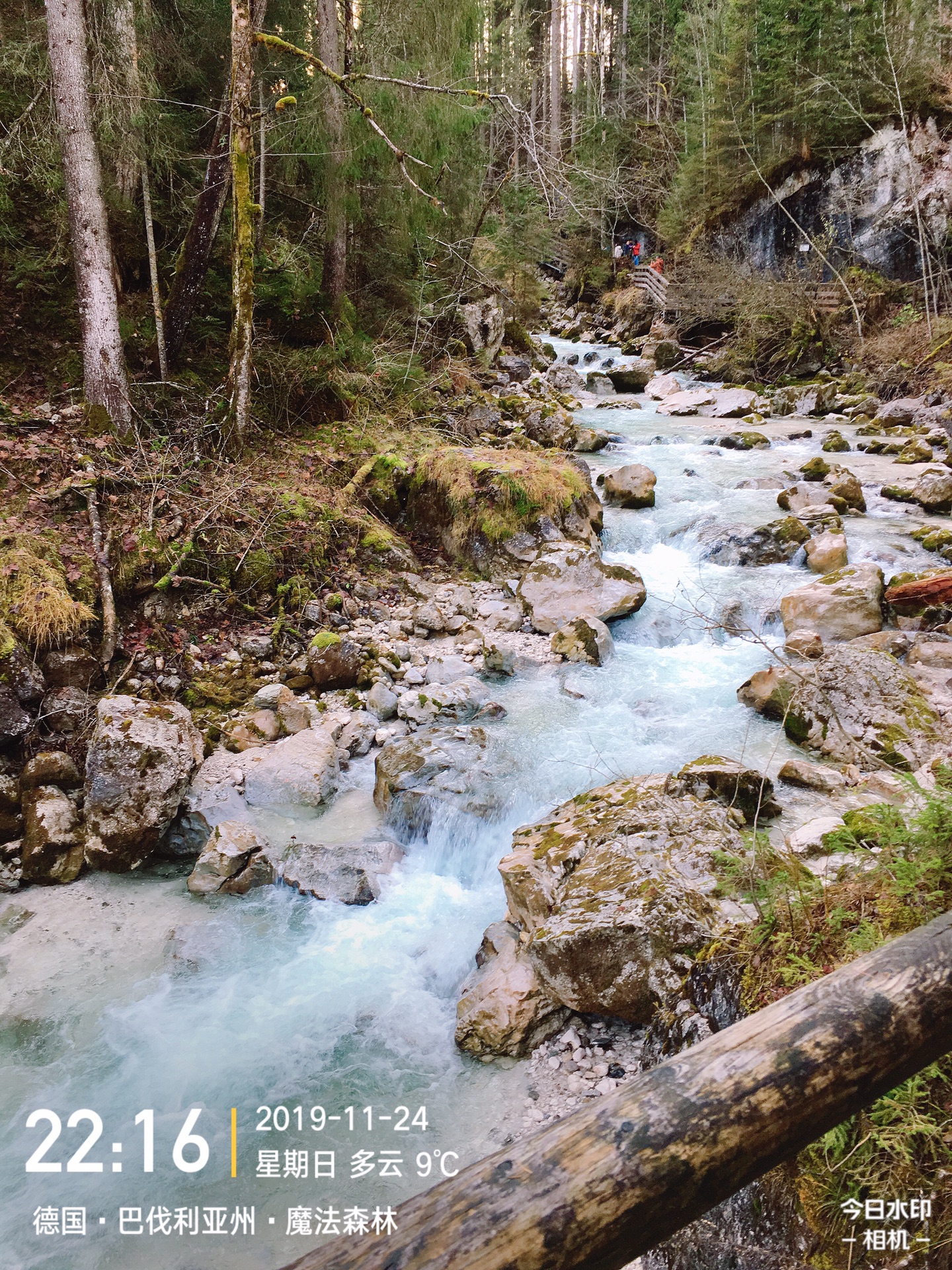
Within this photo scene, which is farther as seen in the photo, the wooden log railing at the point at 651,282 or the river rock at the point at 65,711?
the wooden log railing at the point at 651,282

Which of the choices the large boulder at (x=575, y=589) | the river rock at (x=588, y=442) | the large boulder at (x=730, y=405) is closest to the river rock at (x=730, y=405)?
the large boulder at (x=730, y=405)

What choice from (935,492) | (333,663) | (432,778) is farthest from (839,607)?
(333,663)

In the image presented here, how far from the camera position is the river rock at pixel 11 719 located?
485 centimetres

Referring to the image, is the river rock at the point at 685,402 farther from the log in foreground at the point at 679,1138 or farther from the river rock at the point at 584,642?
the log in foreground at the point at 679,1138

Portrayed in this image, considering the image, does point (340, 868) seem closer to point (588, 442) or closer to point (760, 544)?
point (760, 544)

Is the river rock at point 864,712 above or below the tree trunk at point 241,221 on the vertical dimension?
below

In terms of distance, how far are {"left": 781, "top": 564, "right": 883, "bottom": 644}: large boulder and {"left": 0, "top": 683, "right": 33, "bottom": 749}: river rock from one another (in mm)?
6791

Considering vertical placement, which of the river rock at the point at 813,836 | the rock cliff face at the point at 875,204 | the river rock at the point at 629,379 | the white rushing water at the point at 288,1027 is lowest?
the white rushing water at the point at 288,1027

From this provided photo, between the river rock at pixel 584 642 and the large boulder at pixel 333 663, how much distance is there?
6.90 ft

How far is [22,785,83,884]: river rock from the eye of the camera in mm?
4516

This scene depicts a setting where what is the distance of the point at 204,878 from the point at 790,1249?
3.73 metres

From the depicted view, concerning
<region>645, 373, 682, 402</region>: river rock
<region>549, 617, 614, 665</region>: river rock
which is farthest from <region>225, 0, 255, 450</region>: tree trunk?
<region>645, 373, 682, 402</region>: river rock

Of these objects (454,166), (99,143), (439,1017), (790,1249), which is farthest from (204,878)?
(454,166)

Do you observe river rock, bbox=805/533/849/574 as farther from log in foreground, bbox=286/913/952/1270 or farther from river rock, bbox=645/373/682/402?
river rock, bbox=645/373/682/402
